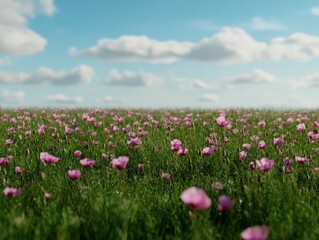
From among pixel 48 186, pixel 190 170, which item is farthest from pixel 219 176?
pixel 48 186

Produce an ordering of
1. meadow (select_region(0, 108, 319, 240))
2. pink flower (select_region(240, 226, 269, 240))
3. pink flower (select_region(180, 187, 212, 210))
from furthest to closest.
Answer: meadow (select_region(0, 108, 319, 240)), pink flower (select_region(180, 187, 212, 210)), pink flower (select_region(240, 226, 269, 240))

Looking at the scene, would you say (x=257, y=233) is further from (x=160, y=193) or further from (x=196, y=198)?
(x=160, y=193)

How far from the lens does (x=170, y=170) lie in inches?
216

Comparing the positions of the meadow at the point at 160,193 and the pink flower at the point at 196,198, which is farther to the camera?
the meadow at the point at 160,193

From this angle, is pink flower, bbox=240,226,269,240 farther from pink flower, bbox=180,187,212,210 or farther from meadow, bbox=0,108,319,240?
pink flower, bbox=180,187,212,210

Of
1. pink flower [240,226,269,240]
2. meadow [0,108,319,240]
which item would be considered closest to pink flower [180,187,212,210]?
meadow [0,108,319,240]

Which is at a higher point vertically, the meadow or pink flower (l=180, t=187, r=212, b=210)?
pink flower (l=180, t=187, r=212, b=210)

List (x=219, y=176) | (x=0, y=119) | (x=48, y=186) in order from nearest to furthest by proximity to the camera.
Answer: (x=48, y=186)
(x=219, y=176)
(x=0, y=119)

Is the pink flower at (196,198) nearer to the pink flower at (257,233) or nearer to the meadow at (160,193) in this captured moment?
the meadow at (160,193)

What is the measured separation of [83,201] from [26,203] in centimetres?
64

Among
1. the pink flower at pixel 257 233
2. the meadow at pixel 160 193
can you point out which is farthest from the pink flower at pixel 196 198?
the pink flower at pixel 257 233

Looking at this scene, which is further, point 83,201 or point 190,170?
point 190,170

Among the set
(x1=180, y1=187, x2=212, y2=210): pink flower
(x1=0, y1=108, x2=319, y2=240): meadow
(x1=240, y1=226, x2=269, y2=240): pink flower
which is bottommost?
(x1=0, y1=108, x2=319, y2=240): meadow

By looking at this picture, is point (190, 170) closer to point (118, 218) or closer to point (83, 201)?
point (83, 201)
